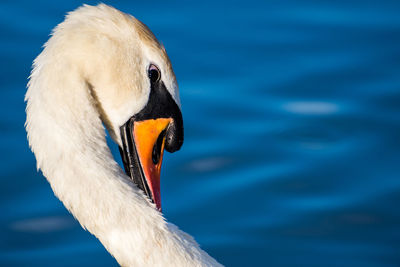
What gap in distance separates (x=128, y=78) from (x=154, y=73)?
0.41 feet

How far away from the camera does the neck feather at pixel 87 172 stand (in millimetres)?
4105

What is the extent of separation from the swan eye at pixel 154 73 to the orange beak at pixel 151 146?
0.20m

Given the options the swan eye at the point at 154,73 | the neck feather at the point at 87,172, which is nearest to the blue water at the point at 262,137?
the neck feather at the point at 87,172

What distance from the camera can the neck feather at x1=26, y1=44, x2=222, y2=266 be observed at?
4.11 m

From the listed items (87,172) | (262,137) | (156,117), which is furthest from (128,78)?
(262,137)

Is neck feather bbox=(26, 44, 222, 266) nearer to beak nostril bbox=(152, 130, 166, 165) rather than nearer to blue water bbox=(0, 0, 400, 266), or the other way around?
beak nostril bbox=(152, 130, 166, 165)

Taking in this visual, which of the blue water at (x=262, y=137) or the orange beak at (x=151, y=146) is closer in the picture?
the orange beak at (x=151, y=146)

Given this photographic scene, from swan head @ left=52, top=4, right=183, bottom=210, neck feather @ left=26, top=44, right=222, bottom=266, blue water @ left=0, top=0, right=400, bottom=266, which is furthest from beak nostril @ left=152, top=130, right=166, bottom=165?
blue water @ left=0, top=0, right=400, bottom=266

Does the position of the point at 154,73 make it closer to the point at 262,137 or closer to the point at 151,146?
the point at 151,146

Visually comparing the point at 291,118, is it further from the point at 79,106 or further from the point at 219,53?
the point at 79,106

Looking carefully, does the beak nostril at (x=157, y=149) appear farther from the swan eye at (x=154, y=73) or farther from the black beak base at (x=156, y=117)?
the swan eye at (x=154, y=73)

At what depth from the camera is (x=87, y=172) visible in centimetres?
421

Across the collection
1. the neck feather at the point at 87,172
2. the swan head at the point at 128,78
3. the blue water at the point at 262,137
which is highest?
the blue water at the point at 262,137

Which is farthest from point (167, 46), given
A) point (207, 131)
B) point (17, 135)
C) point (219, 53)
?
point (17, 135)
